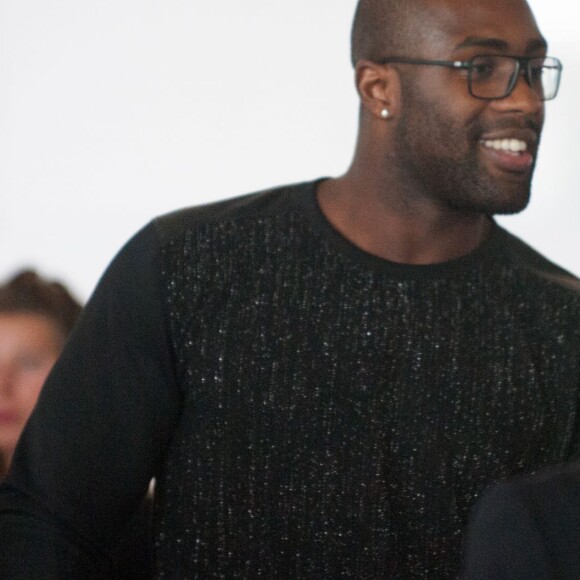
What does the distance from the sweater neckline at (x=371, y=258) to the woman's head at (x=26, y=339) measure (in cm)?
63

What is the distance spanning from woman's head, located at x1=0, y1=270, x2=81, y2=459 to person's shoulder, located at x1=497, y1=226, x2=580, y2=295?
2.51 ft

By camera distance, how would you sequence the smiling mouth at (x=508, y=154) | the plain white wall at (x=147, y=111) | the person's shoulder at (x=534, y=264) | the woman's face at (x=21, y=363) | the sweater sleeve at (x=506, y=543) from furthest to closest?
the plain white wall at (x=147, y=111), the woman's face at (x=21, y=363), the person's shoulder at (x=534, y=264), the smiling mouth at (x=508, y=154), the sweater sleeve at (x=506, y=543)

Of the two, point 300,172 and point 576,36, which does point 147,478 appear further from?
point 576,36

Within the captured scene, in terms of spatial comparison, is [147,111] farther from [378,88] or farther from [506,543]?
[506,543]

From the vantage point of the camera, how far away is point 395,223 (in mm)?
1680

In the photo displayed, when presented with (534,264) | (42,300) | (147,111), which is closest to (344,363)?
(534,264)

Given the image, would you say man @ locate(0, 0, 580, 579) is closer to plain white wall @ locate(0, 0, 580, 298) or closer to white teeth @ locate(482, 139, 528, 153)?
white teeth @ locate(482, 139, 528, 153)

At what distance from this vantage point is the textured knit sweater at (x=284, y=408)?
1623 mm

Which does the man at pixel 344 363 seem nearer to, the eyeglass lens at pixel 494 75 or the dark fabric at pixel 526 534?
the eyeglass lens at pixel 494 75

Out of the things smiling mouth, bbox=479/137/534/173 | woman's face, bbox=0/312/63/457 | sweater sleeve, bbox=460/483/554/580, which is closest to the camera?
sweater sleeve, bbox=460/483/554/580

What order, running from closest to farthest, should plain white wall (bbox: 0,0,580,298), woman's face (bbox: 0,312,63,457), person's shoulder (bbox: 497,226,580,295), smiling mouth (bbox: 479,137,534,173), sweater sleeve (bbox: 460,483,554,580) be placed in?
sweater sleeve (bbox: 460,483,554,580), smiling mouth (bbox: 479,137,534,173), person's shoulder (bbox: 497,226,580,295), woman's face (bbox: 0,312,63,457), plain white wall (bbox: 0,0,580,298)

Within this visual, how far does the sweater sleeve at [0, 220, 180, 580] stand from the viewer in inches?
63.5

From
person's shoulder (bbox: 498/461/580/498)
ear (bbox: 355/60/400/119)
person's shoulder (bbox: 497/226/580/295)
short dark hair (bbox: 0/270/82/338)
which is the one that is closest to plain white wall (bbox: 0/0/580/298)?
short dark hair (bbox: 0/270/82/338)

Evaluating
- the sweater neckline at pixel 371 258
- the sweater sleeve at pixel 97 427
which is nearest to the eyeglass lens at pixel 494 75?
the sweater neckline at pixel 371 258
